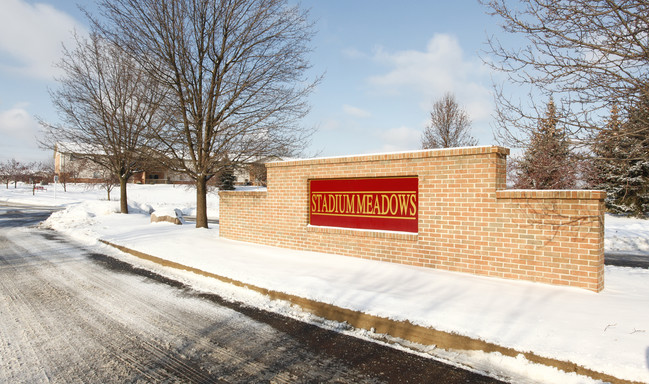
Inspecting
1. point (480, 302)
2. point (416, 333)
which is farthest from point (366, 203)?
point (416, 333)

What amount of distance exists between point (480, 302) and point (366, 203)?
11.0ft

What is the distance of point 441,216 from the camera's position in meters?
6.68

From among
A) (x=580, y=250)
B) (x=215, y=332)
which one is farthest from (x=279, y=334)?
(x=580, y=250)

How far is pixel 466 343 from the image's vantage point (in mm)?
3959

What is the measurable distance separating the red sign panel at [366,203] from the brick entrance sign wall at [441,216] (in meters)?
0.02

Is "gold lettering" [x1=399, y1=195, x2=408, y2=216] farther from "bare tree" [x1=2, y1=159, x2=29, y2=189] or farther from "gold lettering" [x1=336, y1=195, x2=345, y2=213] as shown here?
"bare tree" [x1=2, y1=159, x2=29, y2=189]

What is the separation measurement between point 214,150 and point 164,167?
1.95 metres

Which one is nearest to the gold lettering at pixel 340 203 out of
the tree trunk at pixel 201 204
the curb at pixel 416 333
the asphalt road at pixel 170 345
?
the curb at pixel 416 333

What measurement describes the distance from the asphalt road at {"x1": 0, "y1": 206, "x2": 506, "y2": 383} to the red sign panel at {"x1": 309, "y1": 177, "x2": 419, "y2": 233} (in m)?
3.26

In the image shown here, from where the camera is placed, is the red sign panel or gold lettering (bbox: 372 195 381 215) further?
gold lettering (bbox: 372 195 381 215)

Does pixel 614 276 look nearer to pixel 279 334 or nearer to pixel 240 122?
pixel 279 334

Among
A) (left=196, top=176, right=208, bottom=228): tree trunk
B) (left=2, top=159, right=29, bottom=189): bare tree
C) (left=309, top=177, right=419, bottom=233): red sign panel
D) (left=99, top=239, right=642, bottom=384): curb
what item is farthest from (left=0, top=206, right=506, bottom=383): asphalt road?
(left=2, top=159, right=29, bottom=189): bare tree

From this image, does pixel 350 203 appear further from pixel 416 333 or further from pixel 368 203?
pixel 416 333

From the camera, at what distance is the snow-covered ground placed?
11.6 feet
